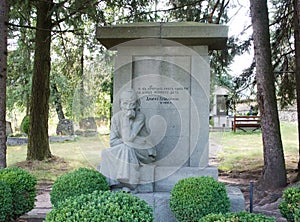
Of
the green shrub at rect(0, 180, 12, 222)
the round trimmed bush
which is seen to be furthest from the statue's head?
the green shrub at rect(0, 180, 12, 222)

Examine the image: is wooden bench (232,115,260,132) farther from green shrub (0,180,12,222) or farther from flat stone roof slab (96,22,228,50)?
green shrub (0,180,12,222)

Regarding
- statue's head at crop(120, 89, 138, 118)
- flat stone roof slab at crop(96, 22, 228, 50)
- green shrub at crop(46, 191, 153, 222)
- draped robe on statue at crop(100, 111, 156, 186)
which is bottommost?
green shrub at crop(46, 191, 153, 222)

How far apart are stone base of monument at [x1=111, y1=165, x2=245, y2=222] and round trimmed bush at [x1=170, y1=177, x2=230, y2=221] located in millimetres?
476

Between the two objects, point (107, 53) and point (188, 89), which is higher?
point (107, 53)

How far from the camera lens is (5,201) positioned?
3477 mm

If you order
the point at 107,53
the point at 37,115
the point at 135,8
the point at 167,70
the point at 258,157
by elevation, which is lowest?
the point at 258,157

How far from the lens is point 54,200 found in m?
3.66

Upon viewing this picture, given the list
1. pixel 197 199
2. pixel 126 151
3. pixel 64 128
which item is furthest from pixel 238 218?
pixel 64 128

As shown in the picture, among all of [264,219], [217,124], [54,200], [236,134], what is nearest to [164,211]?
[54,200]

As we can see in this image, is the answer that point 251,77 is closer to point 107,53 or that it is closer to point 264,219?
point 107,53

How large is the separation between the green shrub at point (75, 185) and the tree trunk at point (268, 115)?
14.0 ft

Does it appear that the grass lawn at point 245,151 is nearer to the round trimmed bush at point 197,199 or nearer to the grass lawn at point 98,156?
the grass lawn at point 98,156

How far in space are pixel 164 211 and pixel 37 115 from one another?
680cm

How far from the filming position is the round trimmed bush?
3295mm
